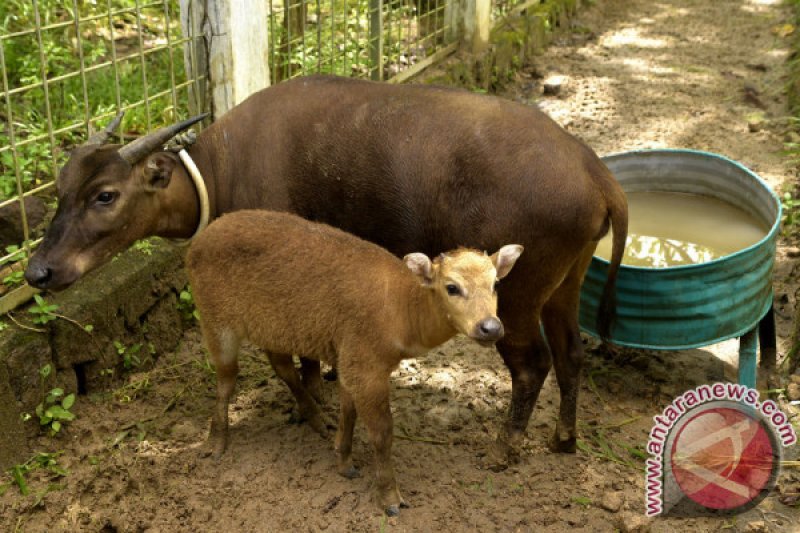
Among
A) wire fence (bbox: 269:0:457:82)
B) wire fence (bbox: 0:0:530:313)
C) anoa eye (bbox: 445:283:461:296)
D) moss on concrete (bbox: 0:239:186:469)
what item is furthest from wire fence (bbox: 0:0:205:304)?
anoa eye (bbox: 445:283:461:296)

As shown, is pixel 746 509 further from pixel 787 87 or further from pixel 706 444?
pixel 787 87

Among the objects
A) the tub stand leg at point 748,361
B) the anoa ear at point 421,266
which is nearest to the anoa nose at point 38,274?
the anoa ear at point 421,266

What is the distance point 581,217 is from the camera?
3.97 meters

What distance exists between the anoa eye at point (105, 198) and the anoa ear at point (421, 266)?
4.67 feet

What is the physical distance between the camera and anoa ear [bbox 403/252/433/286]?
11.8 ft

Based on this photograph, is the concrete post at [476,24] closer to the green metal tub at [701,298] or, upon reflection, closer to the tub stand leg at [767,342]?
the green metal tub at [701,298]

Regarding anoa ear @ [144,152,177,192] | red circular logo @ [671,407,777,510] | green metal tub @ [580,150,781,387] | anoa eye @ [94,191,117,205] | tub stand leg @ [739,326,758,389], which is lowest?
red circular logo @ [671,407,777,510]

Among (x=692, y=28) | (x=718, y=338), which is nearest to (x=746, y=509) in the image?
(x=718, y=338)

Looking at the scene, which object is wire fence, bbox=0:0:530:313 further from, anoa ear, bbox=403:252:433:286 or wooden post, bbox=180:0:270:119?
anoa ear, bbox=403:252:433:286

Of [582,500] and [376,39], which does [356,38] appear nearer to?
[376,39]

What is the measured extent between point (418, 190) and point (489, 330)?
1052 mm

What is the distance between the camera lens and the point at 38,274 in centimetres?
395

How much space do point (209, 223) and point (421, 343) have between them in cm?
135

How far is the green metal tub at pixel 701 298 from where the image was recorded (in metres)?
4.43
